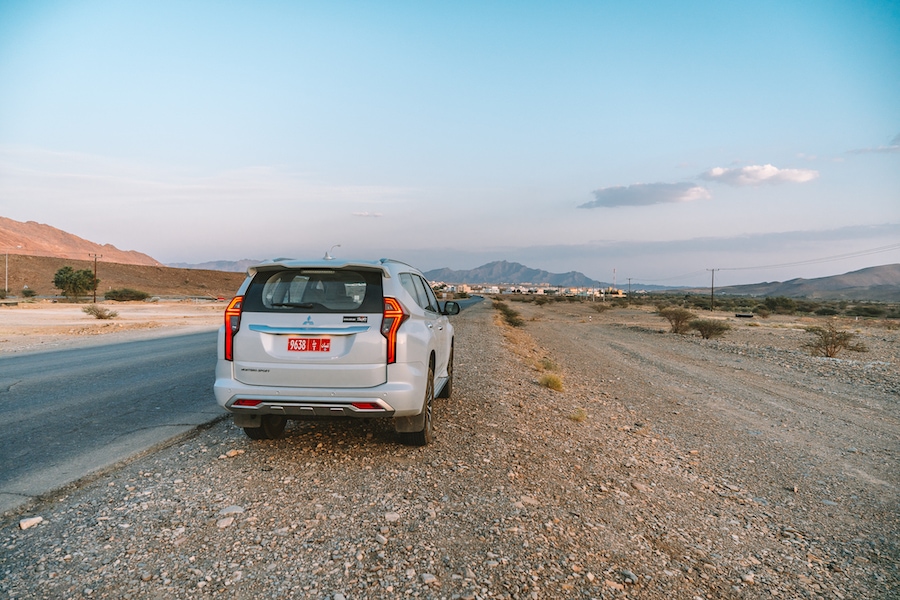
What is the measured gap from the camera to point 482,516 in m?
4.32

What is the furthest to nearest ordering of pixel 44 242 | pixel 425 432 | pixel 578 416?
pixel 44 242 → pixel 578 416 → pixel 425 432

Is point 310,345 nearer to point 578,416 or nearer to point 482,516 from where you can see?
point 482,516

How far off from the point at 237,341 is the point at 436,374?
228cm

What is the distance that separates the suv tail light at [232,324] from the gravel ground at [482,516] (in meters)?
1.05

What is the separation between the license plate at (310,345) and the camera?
515 centimetres

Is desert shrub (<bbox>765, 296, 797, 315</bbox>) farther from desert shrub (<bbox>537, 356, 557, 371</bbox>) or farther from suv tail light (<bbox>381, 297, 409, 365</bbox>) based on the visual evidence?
suv tail light (<bbox>381, 297, 409, 365</bbox>)

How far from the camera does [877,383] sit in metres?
14.5

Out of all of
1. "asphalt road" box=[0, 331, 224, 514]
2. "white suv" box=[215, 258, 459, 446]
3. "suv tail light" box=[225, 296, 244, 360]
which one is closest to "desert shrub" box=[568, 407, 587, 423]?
"white suv" box=[215, 258, 459, 446]

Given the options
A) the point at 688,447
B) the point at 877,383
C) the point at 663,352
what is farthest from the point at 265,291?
the point at 663,352

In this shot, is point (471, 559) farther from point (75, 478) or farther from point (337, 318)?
point (75, 478)

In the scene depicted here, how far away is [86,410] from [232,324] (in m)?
3.82

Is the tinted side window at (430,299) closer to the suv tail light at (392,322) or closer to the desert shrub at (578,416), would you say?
the suv tail light at (392,322)

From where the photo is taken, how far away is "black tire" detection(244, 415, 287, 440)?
596 cm

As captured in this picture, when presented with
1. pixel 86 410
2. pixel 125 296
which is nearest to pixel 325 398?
pixel 86 410
